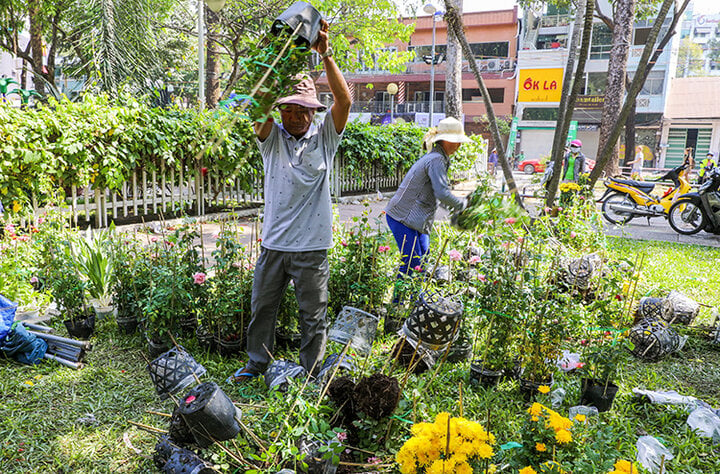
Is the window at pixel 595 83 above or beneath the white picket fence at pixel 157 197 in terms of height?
above

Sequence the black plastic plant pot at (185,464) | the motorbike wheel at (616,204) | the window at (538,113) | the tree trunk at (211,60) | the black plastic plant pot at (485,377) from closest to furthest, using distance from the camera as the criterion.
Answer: the black plastic plant pot at (185,464) → the black plastic plant pot at (485,377) → the motorbike wheel at (616,204) → the tree trunk at (211,60) → the window at (538,113)

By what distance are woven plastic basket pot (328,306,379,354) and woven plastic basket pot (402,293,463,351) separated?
0.26m

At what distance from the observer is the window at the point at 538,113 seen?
32781 millimetres

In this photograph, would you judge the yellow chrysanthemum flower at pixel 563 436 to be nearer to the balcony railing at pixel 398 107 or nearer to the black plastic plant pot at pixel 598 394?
the black plastic plant pot at pixel 598 394

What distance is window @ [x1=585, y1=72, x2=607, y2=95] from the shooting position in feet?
105

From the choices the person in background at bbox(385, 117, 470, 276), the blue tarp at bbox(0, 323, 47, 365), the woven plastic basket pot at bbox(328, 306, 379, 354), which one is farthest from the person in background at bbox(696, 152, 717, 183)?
the blue tarp at bbox(0, 323, 47, 365)

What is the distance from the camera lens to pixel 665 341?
12.4 feet

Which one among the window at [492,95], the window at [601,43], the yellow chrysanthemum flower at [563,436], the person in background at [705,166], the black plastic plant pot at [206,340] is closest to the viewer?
the yellow chrysanthemum flower at [563,436]

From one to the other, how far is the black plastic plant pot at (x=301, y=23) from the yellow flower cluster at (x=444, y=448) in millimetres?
1833

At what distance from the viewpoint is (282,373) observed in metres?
2.69

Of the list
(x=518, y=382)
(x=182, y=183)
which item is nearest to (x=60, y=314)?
(x=518, y=382)

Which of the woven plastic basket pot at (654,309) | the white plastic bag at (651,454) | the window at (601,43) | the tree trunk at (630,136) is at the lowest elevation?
the white plastic bag at (651,454)

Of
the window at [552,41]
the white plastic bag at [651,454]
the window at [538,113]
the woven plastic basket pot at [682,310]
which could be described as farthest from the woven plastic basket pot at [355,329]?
the window at [552,41]

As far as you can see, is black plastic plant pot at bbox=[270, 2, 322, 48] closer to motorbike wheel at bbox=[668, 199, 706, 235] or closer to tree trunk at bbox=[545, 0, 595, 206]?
tree trunk at bbox=[545, 0, 595, 206]
